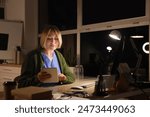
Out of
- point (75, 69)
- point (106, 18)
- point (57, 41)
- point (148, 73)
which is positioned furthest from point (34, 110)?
point (106, 18)

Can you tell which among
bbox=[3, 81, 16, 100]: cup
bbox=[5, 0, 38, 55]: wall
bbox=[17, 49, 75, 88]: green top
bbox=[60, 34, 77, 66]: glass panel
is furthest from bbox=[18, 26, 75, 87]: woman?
bbox=[5, 0, 38, 55]: wall

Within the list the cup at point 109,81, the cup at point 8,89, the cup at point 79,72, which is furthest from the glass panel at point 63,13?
the cup at point 8,89

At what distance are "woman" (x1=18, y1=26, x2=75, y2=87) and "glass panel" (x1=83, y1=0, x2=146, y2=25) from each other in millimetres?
1037

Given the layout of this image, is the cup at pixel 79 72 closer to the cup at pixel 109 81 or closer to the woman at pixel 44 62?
the woman at pixel 44 62

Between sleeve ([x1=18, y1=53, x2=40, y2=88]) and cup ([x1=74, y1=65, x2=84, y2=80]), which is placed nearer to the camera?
sleeve ([x1=18, y1=53, x2=40, y2=88])

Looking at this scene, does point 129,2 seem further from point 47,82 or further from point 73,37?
point 47,82

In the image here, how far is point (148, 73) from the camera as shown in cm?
264

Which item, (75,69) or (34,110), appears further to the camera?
(75,69)

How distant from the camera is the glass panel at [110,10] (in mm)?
2828

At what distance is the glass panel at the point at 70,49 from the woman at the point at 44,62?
1.19 meters

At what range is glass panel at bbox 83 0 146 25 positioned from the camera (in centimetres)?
283

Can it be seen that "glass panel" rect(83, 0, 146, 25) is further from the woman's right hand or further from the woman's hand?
the woman's right hand

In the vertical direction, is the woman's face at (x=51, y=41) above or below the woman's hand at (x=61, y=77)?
above

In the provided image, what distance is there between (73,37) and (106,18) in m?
0.75
